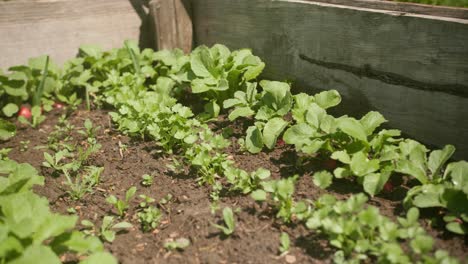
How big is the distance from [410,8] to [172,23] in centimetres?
207

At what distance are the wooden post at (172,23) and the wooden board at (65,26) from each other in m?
0.22

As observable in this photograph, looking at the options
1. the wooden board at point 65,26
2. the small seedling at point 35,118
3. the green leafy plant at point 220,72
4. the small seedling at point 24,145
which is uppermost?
the wooden board at point 65,26

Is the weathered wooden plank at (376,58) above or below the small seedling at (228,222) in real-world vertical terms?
above

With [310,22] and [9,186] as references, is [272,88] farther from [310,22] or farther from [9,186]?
[9,186]

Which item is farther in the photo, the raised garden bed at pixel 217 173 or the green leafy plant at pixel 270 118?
the green leafy plant at pixel 270 118

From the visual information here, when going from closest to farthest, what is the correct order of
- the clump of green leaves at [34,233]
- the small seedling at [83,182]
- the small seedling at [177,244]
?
the clump of green leaves at [34,233] → the small seedling at [177,244] → the small seedling at [83,182]

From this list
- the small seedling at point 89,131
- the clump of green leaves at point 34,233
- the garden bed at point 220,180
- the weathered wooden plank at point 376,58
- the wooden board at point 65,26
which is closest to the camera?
the clump of green leaves at point 34,233

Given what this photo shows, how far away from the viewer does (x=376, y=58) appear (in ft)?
7.89

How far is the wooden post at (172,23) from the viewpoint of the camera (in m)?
3.63

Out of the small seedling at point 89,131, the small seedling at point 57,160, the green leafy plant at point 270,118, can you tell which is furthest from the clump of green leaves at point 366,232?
the small seedling at point 89,131

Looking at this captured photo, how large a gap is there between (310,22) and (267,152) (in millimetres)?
898

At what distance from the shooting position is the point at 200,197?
2205 millimetres

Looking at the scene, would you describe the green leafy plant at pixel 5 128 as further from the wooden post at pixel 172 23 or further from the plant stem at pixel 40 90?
the wooden post at pixel 172 23

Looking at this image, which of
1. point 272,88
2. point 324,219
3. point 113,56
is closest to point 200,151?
point 272,88
